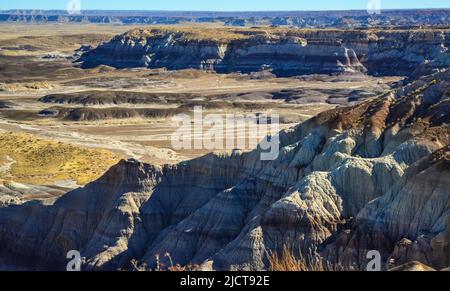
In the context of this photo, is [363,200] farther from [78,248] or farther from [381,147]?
[78,248]

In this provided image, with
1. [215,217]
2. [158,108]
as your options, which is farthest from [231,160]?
[158,108]

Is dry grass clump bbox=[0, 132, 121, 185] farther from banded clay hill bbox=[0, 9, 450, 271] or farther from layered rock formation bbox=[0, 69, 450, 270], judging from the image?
layered rock formation bbox=[0, 69, 450, 270]

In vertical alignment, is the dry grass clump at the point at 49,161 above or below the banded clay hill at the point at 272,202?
below

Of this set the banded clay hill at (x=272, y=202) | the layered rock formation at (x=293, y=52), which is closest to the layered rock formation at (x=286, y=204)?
the banded clay hill at (x=272, y=202)

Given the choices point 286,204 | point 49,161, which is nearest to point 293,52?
point 49,161

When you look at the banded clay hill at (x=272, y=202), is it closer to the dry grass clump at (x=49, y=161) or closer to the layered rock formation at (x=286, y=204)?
the layered rock formation at (x=286, y=204)

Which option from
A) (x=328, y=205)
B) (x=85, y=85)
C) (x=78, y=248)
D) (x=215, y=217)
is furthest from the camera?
(x=85, y=85)
